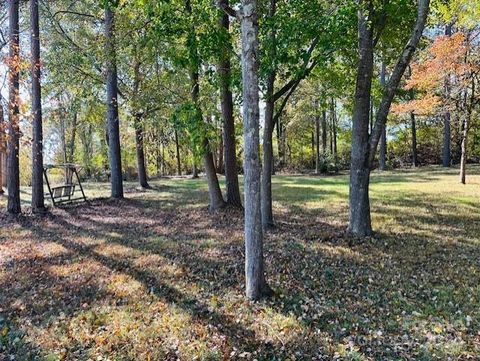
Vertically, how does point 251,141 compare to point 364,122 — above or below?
below

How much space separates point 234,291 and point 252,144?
2.04m

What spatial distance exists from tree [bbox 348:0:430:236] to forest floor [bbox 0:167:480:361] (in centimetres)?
58

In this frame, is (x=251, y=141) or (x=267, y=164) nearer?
(x=251, y=141)

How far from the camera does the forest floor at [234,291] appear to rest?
4004mm

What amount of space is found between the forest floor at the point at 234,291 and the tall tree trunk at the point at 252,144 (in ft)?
1.44

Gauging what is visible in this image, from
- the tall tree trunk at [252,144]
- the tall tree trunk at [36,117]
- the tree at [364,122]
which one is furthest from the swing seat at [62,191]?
the tall tree trunk at [252,144]

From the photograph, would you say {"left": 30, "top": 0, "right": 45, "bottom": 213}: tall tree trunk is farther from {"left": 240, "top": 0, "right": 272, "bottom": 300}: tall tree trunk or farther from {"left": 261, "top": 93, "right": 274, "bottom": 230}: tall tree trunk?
{"left": 240, "top": 0, "right": 272, "bottom": 300}: tall tree trunk

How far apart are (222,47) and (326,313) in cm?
Answer: 508

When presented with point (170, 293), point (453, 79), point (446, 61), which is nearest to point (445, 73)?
point (446, 61)

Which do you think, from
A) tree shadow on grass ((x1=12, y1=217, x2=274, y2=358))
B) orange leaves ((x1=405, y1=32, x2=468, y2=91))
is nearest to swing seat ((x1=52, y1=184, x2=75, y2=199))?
tree shadow on grass ((x1=12, y1=217, x2=274, y2=358))

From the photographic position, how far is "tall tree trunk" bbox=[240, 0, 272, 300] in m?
4.71

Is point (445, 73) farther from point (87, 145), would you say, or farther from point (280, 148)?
point (87, 145)

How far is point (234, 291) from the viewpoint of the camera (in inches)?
211

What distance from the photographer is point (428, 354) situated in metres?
3.80
